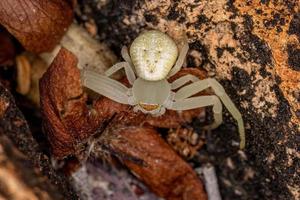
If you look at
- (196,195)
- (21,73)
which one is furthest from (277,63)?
(21,73)

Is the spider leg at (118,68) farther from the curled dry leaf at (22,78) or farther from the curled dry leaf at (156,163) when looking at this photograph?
the curled dry leaf at (22,78)

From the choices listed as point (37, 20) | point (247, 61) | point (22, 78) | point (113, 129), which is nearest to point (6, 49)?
point (22, 78)

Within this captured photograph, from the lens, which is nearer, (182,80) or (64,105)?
(64,105)

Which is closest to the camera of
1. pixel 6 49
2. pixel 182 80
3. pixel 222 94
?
pixel 222 94

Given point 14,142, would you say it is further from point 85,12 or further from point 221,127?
point 221,127

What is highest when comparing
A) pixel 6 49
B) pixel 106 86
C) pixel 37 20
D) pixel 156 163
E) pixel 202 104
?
pixel 37 20

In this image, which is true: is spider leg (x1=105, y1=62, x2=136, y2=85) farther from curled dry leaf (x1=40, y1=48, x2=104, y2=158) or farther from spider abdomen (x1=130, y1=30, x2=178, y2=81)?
curled dry leaf (x1=40, y1=48, x2=104, y2=158)

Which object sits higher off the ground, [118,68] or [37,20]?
[37,20]

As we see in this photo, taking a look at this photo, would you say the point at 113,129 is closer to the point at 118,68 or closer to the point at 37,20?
the point at 118,68
